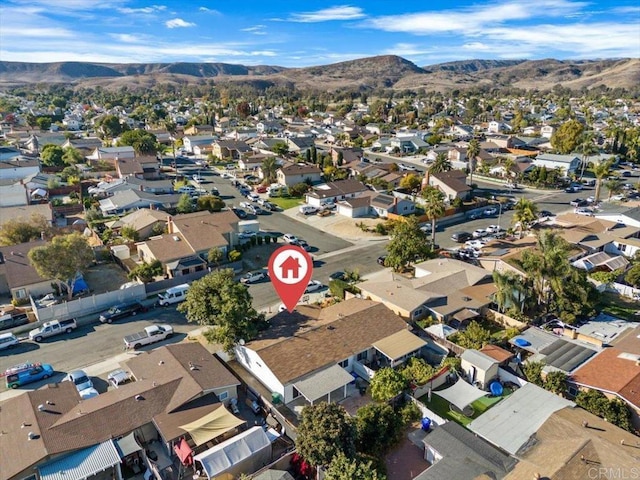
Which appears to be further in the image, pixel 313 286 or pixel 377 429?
pixel 313 286

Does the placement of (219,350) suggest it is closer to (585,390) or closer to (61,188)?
(585,390)

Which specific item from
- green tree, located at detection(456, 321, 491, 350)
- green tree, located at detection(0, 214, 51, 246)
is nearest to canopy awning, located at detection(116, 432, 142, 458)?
green tree, located at detection(456, 321, 491, 350)

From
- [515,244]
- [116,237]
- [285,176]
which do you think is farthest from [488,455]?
[285,176]

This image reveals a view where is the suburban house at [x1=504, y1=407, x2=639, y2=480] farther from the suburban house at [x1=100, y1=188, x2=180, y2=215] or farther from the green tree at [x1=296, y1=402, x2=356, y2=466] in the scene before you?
the suburban house at [x1=100, y1=188, x2=180, y2=215]

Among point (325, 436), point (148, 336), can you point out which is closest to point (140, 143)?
point (148, 336)

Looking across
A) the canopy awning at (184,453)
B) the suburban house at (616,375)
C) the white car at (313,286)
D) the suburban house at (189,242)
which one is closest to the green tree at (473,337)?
the suburban house at (616,375)

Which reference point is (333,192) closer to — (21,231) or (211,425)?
(21,231)
